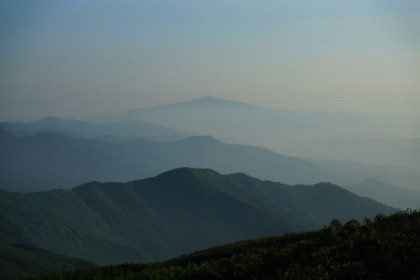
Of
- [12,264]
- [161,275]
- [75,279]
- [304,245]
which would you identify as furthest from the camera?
[12,264]

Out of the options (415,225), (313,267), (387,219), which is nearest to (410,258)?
(313,267)

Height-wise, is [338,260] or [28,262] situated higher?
[338,260]

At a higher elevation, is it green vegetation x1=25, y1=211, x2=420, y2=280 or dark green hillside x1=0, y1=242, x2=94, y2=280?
green vegetation x1=25, y1=211, x2=420, y2=280

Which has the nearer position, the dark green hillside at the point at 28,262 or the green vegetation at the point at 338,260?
the green vegetation at the point at 338,260

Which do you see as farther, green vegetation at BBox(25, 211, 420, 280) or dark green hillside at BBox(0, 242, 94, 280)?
dark green hillside at BBox(0, 242, 94, 280)

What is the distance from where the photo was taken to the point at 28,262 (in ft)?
582

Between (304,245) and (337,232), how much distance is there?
2554mm

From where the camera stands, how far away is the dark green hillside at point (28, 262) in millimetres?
158000

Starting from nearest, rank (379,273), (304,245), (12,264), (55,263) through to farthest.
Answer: (379,273) < (304,245) < (12,264) < (55,263)

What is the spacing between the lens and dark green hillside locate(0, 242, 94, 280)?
158 meters

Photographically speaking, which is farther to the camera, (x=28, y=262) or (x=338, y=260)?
(x=28, y=262)

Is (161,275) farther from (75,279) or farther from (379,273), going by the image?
(379,273)

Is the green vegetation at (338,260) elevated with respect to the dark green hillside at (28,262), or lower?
elevated

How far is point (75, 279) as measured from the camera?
86.2 feet
